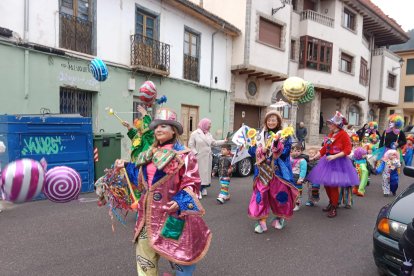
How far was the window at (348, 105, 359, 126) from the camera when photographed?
24748 mm

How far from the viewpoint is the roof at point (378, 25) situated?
21.8m

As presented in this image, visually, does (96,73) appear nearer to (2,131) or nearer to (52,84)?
(2,131)

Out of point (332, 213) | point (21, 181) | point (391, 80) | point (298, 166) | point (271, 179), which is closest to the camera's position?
point (21, 181)

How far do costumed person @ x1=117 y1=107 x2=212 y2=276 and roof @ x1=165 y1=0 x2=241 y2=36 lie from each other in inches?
455

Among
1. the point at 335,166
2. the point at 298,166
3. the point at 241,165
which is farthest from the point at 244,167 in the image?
the point at 335,166

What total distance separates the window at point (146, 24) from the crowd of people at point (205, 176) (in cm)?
601

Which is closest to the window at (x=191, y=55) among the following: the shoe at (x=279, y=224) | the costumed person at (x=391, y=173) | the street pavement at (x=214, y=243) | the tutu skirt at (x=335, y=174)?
the costumed person at (x=391, y=173)

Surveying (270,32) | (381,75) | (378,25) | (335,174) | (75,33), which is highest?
(378,25)

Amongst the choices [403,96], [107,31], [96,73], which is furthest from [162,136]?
[403,96]

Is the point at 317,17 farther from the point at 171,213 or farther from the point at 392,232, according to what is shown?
the point at 171,213

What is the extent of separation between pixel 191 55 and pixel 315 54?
8.99 m

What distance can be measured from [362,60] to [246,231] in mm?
22703

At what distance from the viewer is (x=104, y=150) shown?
7777 mm

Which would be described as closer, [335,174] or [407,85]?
[335,174]
